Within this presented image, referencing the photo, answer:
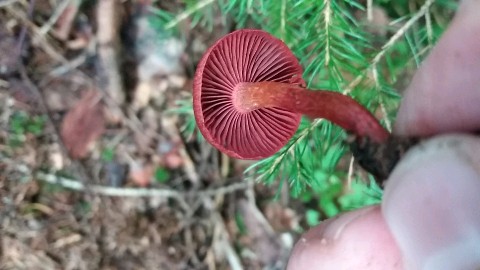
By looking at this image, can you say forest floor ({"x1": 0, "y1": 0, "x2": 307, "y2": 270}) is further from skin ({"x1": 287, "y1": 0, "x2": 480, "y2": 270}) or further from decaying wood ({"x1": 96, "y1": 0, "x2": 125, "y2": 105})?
skin ({"x1": 287, "y1": 0, "x2": 480, "y2": 270})

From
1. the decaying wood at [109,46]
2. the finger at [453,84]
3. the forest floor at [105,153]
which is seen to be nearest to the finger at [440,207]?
the finger at [453,84]

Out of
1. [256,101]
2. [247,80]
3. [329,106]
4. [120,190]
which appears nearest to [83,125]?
[120,190]

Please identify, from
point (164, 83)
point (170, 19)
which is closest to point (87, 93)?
point (164, 83)

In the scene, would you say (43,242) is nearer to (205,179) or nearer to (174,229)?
(174,229)

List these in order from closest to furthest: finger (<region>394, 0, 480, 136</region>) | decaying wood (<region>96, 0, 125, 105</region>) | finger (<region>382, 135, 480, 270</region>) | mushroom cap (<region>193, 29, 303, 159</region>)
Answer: finger (<region>382, 135, 480, 270</region>) → finger (<region>394, 0, 480, 136</region>) → mushroom cap (<region>193, 29, 303, 159</region>) → decaying wood (<region>96, 0, 125, 105</region>)

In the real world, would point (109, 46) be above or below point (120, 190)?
above

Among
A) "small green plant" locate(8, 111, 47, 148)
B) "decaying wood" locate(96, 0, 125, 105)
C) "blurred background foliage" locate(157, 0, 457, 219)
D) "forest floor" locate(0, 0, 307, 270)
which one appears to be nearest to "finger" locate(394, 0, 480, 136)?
"blurred background foliage" locate(157, 0, 457, 219)

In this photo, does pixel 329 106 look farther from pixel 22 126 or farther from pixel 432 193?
pixel 22 126

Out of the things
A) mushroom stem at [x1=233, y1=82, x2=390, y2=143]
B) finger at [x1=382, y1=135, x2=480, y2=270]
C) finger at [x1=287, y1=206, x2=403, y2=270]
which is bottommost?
finger at [x1=287, y1=206, x2=403, y2=270]
